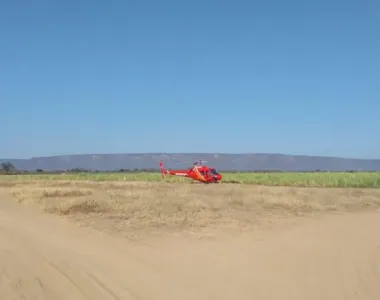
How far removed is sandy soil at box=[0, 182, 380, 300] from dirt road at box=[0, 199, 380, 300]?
0.5 inches

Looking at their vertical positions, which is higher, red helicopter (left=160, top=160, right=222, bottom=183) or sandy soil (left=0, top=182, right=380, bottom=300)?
red helicopter (left=160, top=160, right=222, bottom=183)

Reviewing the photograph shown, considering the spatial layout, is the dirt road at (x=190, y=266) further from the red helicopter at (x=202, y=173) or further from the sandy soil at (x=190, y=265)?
the red helicopter at (x=202, y=173)

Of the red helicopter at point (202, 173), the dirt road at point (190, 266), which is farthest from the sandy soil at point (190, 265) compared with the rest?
the red helicopter at point (202, 173)

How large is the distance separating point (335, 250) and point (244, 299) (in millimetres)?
3844

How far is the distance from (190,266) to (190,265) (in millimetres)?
70

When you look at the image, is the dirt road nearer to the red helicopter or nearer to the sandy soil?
the sandy soil

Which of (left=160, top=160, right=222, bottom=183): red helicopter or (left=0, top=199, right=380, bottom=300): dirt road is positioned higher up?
(left=160, top=160, right=222, bottom=183): red helicopter

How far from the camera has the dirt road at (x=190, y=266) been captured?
6.98m

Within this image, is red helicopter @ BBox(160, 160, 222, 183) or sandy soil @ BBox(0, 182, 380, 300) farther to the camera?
red helicopter @ BBox(160, 160, 222, 183)

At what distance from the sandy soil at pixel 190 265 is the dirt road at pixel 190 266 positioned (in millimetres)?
14

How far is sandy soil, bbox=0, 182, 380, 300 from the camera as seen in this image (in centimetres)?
699

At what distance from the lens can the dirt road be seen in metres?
6.98

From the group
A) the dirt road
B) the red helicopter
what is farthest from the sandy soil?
the red helicopter

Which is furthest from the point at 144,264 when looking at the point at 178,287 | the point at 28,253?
the point at 28,253
